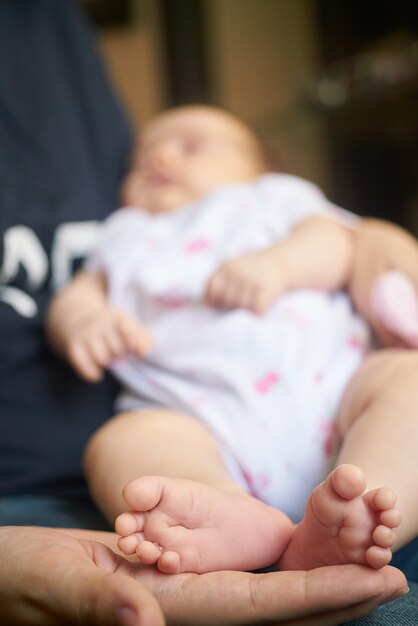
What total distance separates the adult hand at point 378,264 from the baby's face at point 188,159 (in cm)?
28

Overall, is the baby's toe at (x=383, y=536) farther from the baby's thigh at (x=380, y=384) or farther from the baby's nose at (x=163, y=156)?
the baby's nose at (x=163, y=156)

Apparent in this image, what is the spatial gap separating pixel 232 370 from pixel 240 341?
4 centimetres

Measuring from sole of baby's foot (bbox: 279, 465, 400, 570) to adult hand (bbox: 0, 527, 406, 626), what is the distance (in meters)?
0.02

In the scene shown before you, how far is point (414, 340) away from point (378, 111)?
169 centimetres

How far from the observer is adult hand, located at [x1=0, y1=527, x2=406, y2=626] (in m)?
0.43

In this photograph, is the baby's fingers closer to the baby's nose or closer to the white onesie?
the white onesie

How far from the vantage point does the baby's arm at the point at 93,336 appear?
80 centimetres

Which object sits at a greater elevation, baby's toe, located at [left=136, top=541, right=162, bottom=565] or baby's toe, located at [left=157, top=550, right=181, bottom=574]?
baby's toe, located at [left=136, top=541, right=162, bottom=565]

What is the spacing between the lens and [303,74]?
2967 millimetres

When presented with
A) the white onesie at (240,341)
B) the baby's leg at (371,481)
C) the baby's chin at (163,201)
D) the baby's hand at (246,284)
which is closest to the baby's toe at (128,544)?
the baby's leg at (371,481)

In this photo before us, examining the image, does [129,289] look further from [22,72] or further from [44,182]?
[22,72]

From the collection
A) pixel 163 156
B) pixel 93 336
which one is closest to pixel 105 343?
pixel 93 336

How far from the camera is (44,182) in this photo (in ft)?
3.40

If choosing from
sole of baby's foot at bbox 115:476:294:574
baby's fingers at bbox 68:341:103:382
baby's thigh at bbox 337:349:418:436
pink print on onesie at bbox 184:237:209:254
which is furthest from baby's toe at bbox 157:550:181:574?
pink print on onesie at bbox 184:237:209:254
